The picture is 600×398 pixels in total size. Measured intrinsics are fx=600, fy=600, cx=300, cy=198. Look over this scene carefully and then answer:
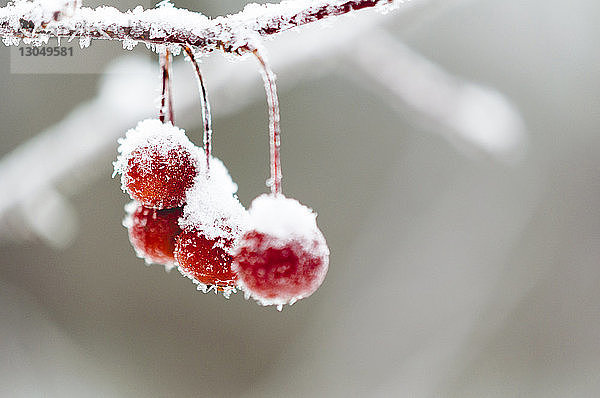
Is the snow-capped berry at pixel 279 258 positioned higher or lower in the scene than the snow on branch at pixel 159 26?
lower

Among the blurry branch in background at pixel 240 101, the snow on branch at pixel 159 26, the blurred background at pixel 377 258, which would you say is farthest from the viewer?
the blurred background at pixel 377 258

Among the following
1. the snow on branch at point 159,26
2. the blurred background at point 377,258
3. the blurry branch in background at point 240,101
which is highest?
the snow on branch at point 159,26

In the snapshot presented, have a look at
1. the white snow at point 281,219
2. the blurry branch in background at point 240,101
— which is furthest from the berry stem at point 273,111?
the blurry branch in background at point 240,101

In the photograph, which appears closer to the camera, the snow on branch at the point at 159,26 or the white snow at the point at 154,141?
the snow on branch at the point at 159,26

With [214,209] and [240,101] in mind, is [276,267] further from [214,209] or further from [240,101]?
[240,101]

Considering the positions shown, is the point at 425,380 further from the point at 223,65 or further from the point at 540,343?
the point at 223,65

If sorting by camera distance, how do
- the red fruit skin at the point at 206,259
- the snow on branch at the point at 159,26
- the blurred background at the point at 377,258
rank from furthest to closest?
the blurred background at the point at 377,258 → the red fruit skin at the point at 206,259 → the snow on branch at the point at 159,26

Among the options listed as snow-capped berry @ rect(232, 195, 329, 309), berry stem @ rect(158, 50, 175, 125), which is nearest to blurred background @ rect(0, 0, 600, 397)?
berry stem @ rect(158, 50, 175, 125)

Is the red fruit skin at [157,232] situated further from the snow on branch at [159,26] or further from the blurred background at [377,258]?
the blurred background at [377,258]
